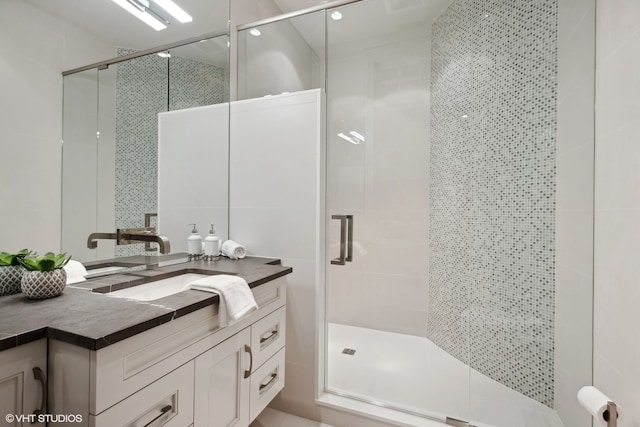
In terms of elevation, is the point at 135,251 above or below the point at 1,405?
above

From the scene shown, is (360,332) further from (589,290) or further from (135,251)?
(135,251)

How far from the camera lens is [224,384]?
1.18 metres

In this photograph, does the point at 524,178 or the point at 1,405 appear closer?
the point at 1,405

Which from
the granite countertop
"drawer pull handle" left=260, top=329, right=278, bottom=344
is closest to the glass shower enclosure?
"drawer pull handle" left=260, top=329, right=278, bottom=344

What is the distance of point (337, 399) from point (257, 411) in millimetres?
555

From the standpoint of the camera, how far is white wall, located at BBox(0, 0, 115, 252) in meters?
0.98

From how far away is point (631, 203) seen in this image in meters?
1.00

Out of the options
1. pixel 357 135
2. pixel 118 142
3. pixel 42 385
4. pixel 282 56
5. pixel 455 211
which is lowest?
pixel 42 385

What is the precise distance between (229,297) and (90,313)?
416 mm

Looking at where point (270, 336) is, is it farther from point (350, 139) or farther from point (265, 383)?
point (350, 139)

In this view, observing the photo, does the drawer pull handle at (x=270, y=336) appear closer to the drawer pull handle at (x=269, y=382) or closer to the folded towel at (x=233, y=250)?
the drawer pull handle at (x=269, y=382)

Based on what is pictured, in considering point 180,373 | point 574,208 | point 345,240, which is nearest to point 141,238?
point 180,373

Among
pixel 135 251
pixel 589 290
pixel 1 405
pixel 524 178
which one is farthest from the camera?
pixel 524 178

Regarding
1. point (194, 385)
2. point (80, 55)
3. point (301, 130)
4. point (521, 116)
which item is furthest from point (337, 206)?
point (80, 55)
